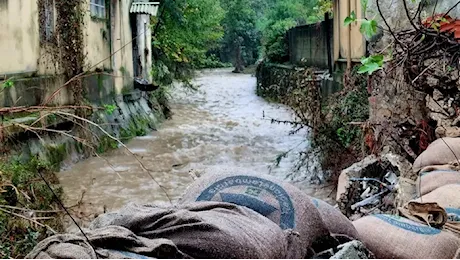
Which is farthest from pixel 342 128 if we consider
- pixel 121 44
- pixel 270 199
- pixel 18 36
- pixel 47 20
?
pixel 121 44

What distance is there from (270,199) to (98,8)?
28.4 feet

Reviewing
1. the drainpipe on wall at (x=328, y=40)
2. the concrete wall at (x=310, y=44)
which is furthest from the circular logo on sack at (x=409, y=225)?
the concrete wall at (x=310, y=44)

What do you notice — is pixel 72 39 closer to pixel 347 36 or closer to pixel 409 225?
pixel 347 36

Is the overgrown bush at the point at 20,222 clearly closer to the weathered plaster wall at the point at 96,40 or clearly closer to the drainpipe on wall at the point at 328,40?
the weathered plaster wall at the point at 96,40

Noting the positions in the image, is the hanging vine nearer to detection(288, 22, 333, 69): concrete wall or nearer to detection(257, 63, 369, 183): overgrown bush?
detection(257, 63, 369, 183): overgrown bush

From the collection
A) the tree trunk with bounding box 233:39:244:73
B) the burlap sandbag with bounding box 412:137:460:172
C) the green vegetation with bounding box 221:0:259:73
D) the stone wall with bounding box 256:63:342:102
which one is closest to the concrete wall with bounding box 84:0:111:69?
the stone wall with bounding box 256:63:342:102

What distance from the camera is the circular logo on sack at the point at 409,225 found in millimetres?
2635

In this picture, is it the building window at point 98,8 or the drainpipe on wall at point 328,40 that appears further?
the drainpipe on wall at point 328,40

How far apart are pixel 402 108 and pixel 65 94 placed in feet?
18.3

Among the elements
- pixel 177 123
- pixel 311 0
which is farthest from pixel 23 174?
pixel 311 0

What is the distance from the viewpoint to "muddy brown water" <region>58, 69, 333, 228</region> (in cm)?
660

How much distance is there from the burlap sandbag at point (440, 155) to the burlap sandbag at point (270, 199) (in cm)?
155

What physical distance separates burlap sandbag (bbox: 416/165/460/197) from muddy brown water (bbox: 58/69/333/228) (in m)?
1.10

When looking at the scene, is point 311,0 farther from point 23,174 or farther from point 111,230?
point 111,230
